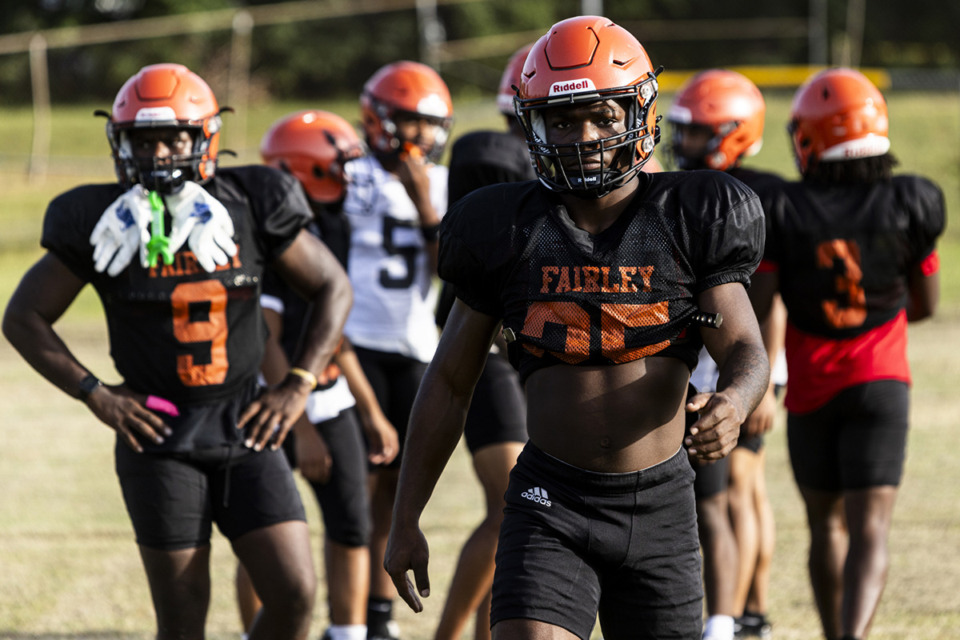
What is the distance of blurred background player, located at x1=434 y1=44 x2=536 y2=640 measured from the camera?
4.64 metres

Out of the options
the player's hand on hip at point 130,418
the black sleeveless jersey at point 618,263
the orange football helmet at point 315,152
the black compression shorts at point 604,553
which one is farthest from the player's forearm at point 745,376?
the orange football helmet at point 315,152

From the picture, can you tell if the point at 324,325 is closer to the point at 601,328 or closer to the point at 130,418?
the point at 130,418

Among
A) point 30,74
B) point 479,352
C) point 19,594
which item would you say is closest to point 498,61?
point 30,74

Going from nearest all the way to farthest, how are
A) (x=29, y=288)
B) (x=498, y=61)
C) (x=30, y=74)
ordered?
(x=29, y=288)
(x=30, y=74)
(x=498, y=61)

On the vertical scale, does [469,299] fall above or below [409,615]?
above

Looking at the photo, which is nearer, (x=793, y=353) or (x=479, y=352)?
(x=479, y=352)

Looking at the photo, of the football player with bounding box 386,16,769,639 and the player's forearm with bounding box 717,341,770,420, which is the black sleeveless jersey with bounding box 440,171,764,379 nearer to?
the football player with bounding box 386,16,769,639

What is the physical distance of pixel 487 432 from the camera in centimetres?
484

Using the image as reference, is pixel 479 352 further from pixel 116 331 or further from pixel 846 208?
pixel 846 208

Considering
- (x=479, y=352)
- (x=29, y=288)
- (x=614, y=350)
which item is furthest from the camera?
(x=29, y=288)

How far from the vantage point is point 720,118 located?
5781 millimetres

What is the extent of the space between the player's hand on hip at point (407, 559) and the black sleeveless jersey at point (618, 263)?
1.81 feet

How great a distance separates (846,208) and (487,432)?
5.47 ft

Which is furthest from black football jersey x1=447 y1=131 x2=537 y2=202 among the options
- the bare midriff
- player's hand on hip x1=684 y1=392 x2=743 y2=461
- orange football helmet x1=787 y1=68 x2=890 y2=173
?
player's hand on hip x1=684 y1=392 x2=743 y2=461
